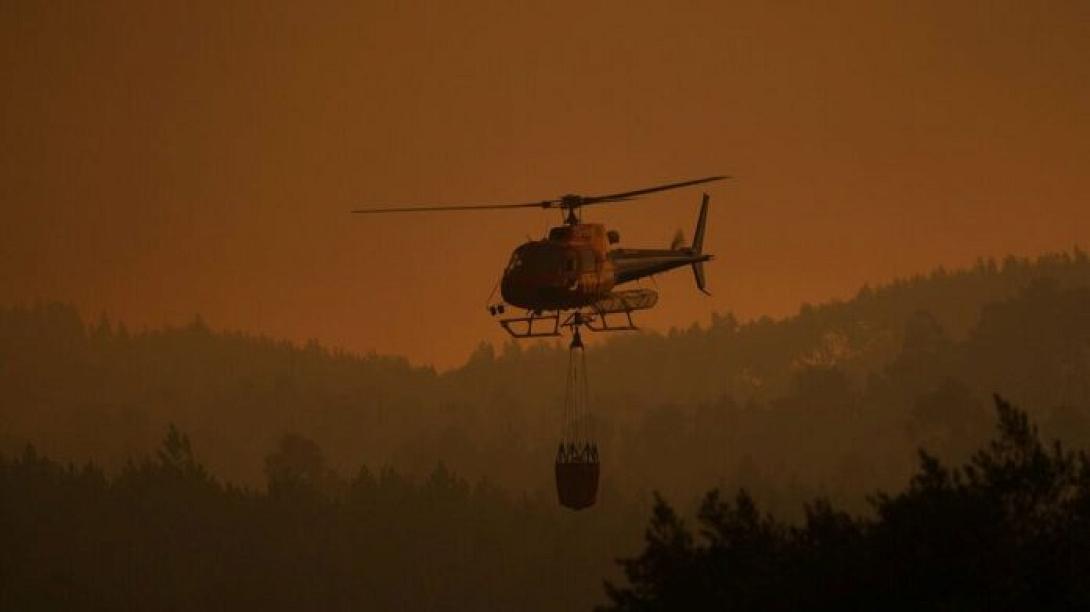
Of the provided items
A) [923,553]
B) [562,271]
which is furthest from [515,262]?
[923,553]

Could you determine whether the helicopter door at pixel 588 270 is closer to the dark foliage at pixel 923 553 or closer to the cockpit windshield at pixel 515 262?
the cockpit windshield at pixel 515 262

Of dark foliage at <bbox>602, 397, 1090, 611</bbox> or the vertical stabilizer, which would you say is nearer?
dark foliage at <bbox>602, 397, 1090, 611</bbox>

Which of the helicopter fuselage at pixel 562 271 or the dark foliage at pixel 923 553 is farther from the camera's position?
the helicopter fuselage at pixel 562 271

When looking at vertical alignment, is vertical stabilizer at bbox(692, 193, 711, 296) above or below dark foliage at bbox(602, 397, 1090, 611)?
above

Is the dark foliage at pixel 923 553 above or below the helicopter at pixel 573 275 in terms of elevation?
below

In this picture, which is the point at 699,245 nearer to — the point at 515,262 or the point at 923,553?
the point at 515,262

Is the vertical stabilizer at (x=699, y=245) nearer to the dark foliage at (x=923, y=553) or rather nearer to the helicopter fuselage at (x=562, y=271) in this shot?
the helicopter fuselage at (x=562, y=271)

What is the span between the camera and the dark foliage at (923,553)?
43844mm

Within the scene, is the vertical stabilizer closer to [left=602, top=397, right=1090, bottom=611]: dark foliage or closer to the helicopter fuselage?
the helicopter fuselage

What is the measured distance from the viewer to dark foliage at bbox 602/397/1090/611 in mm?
43844

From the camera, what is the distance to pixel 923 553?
145 feet

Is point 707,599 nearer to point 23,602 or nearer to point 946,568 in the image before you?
point 946,568

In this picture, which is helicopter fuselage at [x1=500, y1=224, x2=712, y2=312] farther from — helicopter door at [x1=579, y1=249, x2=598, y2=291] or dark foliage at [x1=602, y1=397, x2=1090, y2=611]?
dark foliage at [x1=602, y1=397, x2=1090, y2=611]

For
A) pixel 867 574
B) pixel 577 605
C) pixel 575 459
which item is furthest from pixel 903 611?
pixel 577 605
